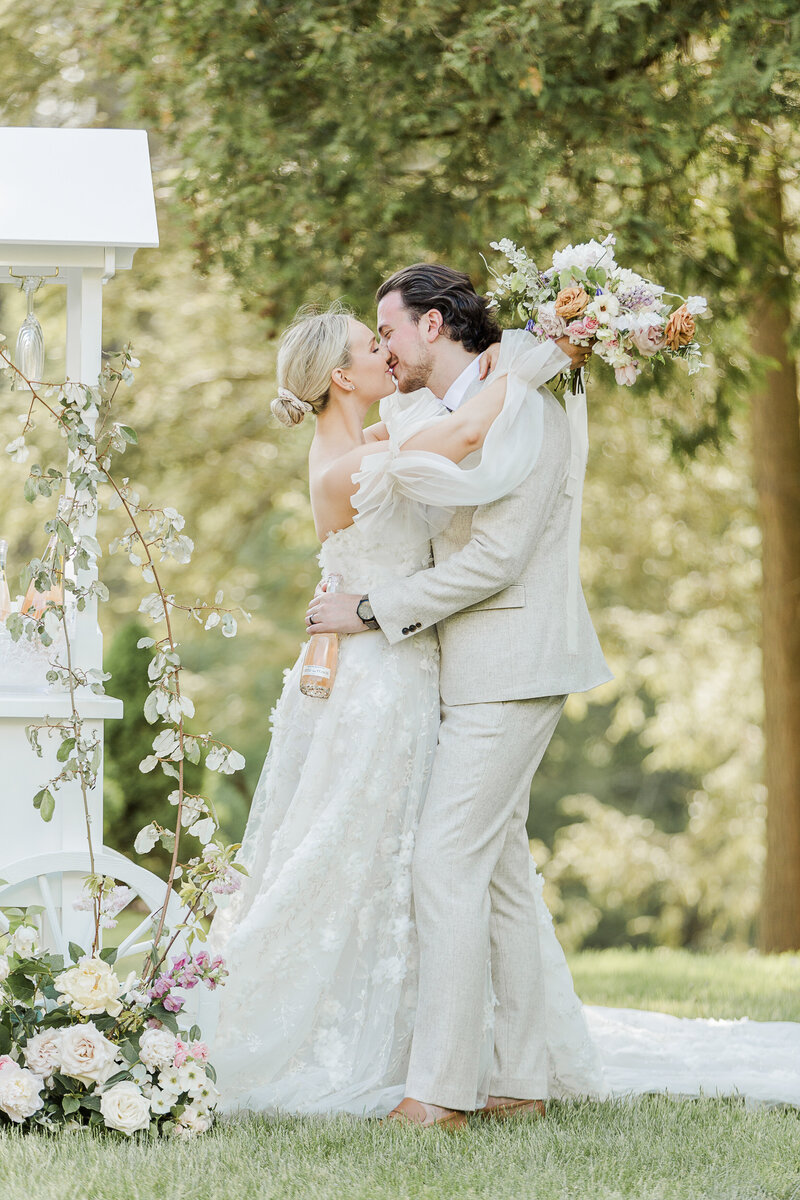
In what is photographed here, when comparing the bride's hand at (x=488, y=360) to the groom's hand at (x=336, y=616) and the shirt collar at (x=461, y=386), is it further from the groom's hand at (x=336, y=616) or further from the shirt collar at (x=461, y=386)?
the groom's hand at (x=336, y=616)

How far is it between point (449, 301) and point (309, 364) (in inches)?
15.9

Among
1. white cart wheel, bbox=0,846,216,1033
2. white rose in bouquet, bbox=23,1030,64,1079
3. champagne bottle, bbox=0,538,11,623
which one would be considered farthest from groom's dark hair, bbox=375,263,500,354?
white rose in bouquet, bbox=23,1030,64,1079

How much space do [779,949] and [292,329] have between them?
18.3ft

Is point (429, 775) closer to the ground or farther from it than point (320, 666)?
closer to the ground

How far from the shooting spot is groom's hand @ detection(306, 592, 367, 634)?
11.3 ft

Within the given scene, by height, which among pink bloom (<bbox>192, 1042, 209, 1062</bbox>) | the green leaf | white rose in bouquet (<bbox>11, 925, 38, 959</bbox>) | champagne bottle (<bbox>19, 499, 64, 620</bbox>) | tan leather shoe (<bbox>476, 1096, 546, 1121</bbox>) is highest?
champagne bottle (<bbox>19, 499, 64, 620</bbox>)

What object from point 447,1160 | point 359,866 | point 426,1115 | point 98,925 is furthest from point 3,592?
point 447,1160

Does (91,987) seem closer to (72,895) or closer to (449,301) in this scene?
(72,895)

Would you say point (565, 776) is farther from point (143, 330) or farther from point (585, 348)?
point (585, 348)

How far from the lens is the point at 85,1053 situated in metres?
2.95

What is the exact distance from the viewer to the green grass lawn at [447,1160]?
105 inches

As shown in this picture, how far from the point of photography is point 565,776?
18922 mm

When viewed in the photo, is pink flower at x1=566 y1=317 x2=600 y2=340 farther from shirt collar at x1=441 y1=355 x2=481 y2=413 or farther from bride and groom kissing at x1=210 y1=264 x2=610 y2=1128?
shirt collar at x1=441 y1=355 x2=481 y2=413

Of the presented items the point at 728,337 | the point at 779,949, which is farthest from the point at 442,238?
the point at 779,949
